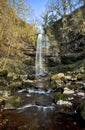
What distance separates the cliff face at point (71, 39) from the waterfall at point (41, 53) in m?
1.30

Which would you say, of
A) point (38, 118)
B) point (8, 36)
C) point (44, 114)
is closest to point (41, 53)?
point (8, 36)

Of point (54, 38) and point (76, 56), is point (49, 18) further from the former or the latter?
point (76, 56)

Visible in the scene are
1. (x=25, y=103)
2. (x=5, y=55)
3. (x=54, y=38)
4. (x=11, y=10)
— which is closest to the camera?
(x=25, y=103)

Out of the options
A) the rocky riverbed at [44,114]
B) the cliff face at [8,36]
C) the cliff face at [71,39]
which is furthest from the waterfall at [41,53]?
the rocky riverbed at [44,114]

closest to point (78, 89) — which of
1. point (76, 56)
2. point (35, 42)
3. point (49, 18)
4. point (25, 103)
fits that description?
point (25, 103)

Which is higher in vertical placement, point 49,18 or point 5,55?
point 49,18

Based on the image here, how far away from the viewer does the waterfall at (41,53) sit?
23906 millimetres

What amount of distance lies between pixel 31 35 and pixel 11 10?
12.7 m

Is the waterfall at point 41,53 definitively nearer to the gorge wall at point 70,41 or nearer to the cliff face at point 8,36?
the gorge wall at point 70,41

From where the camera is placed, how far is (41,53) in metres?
25.7

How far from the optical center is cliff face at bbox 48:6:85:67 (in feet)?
75.9

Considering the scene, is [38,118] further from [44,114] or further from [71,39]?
[71,39]

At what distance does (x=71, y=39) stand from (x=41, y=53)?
4917 mm

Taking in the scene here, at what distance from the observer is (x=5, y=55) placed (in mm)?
14219
